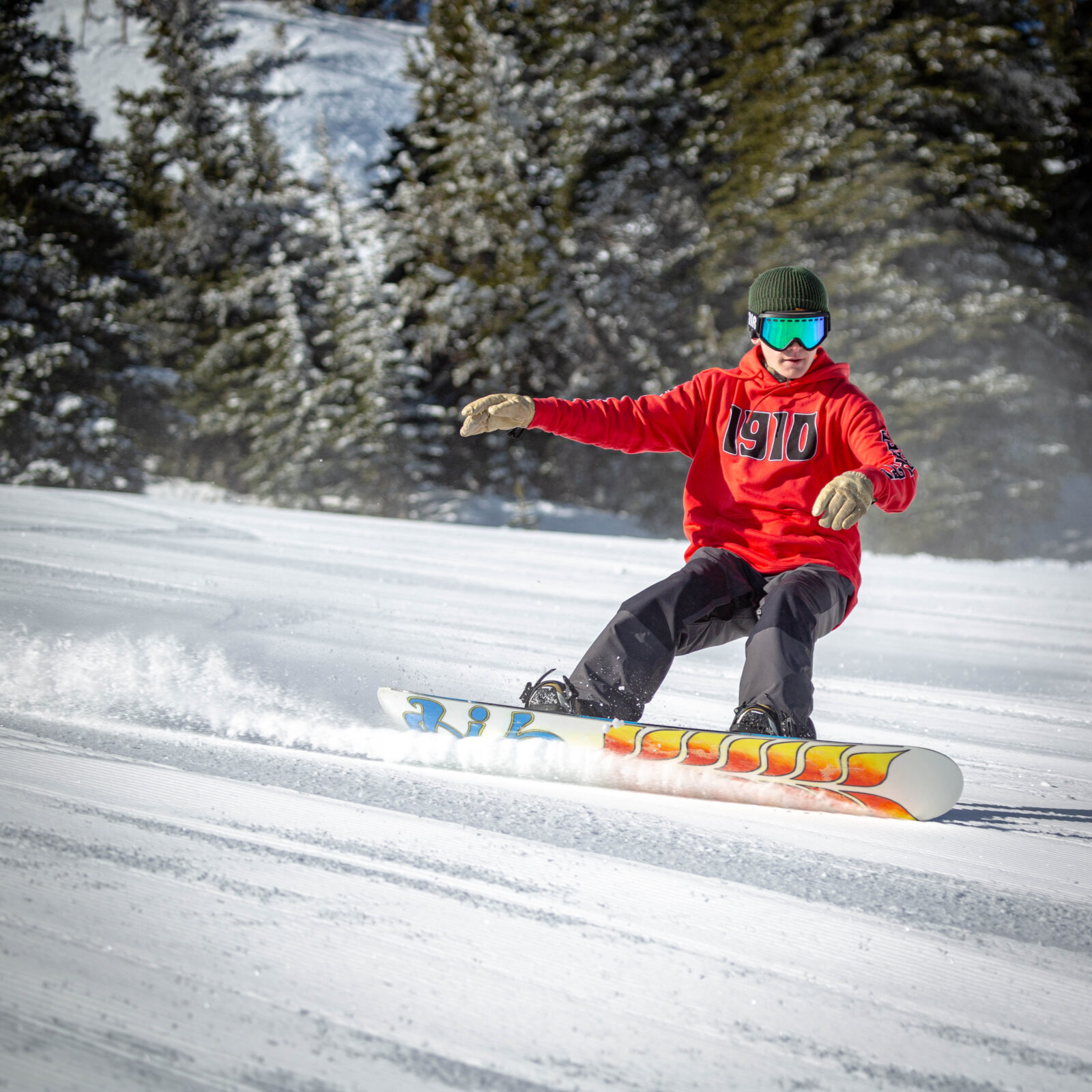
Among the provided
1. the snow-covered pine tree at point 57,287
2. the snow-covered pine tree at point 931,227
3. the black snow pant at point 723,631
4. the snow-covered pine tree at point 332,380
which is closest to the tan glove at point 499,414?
the black snow pant at point 723,631

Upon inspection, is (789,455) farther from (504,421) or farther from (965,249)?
(965,249)

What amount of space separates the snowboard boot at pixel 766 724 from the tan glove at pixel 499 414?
1.13 metres

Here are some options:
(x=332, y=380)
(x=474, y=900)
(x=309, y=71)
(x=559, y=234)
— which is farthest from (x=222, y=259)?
(x=309, y=71)

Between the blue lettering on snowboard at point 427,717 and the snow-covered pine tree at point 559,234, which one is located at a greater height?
the snow-covered pine tree at point 559,234

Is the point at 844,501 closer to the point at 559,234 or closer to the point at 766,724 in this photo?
the point at 766,724

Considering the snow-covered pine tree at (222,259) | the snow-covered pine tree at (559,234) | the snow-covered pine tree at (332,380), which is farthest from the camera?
the snow-covered pine tree at (222,259)

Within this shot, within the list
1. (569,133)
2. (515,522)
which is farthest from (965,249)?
(515,522)

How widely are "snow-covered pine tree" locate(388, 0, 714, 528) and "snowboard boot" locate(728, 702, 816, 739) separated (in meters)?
18.2

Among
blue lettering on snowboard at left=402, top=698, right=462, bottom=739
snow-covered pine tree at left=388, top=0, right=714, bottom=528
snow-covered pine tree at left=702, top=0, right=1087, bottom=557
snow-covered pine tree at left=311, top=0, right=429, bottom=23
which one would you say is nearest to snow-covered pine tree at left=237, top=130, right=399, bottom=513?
snow-covered pine tree at left=388, top=0, right=714, bottom=528

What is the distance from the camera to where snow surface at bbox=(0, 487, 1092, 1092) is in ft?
4.11

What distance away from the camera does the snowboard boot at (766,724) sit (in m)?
2.41

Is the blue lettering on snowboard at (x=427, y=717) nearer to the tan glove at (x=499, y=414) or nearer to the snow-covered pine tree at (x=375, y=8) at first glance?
the tan glove at (x=499, y=414)

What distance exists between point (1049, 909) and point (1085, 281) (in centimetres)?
2261

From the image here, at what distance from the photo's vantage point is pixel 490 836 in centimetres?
193
